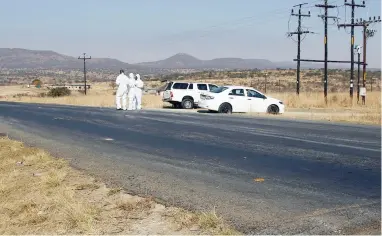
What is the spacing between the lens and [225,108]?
29.9 metres

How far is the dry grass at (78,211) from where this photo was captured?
6582mm

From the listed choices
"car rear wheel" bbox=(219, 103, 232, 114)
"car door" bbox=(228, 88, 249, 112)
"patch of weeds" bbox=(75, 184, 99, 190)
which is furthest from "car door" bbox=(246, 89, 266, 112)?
"patch of weeds" bbox=(75, 184, 99, 190)

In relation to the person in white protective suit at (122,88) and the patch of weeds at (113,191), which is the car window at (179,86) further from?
the patch of weeds at (113,191)

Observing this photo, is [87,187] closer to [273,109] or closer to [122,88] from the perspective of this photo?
[122,88]

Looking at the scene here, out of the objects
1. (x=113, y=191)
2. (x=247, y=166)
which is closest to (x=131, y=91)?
(x=247, y=166)

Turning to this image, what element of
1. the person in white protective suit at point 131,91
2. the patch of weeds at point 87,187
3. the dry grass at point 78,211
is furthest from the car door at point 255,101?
the patch of weeds at point 87,187

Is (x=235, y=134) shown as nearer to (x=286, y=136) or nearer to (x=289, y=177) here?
(x=286, y=136)

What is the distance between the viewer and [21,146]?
14109mm

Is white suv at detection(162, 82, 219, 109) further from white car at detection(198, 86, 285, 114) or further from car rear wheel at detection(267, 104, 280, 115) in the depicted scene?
car rear wheel at detection(267, 104, 280, 115)

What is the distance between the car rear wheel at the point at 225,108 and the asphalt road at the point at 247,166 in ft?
29.9

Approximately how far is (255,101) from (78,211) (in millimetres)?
24148

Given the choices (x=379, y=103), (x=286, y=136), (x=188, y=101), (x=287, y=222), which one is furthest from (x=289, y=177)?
(x=379, y=103)

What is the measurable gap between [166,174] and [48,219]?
11.2 feet

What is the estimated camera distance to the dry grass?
658cm
